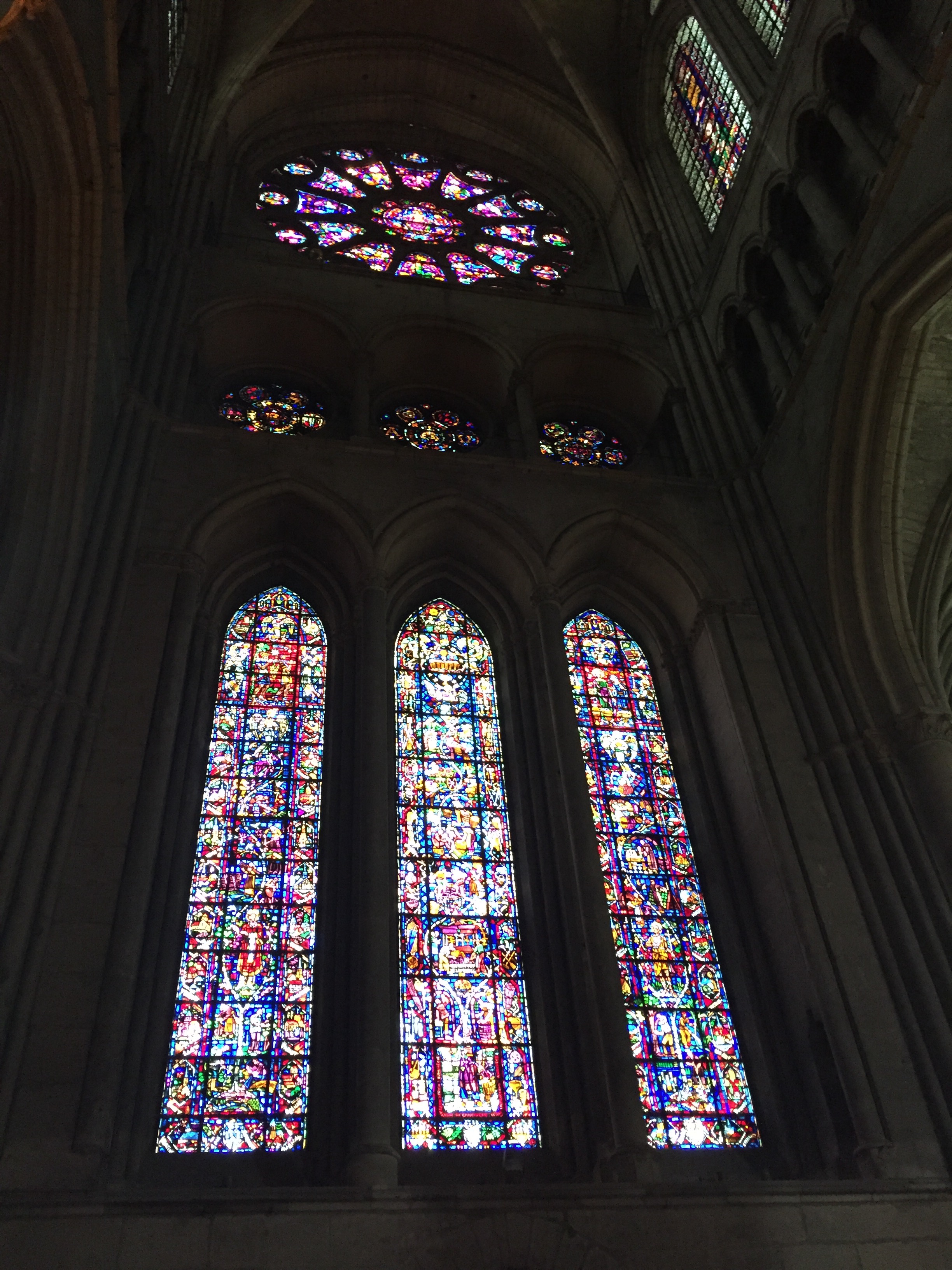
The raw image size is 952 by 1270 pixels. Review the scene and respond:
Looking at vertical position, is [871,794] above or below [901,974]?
above

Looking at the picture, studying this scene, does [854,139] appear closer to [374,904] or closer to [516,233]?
[516,233]

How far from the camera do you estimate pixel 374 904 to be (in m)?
6.70

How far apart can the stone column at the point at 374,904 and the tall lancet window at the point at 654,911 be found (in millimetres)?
1514

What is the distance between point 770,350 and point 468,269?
475 cm

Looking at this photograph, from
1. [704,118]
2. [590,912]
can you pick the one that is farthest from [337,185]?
[590,912]

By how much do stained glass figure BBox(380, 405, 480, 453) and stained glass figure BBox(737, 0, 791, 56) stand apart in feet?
16.5

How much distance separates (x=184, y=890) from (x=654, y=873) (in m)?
3.24

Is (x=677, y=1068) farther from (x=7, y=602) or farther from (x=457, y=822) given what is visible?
(x=7, y=602)

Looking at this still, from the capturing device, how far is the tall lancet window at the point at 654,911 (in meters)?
6.63

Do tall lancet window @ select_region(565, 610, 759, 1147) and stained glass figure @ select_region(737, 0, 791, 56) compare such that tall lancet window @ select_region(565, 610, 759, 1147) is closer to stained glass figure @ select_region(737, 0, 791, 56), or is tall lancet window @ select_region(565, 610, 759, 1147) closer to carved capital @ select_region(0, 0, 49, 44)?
carved capital @ select_region(0, 0, 49, 44)

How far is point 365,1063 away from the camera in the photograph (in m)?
6.03

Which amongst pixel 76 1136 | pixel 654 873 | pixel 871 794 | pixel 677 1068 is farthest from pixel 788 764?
pixel 76 1136

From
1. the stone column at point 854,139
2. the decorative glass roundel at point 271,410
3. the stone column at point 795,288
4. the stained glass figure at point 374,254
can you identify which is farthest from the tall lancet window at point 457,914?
the stained glass figure at point 374,254

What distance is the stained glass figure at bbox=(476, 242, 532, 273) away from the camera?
14.0 metres
